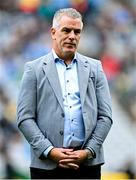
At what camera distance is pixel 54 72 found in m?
3.70

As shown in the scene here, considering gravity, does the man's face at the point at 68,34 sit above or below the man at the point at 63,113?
above

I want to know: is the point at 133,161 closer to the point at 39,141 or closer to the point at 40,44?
the point at 40,44

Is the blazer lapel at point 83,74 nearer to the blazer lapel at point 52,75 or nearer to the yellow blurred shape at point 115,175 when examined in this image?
the blazer lapel at point 52,75

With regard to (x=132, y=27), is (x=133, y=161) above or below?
below

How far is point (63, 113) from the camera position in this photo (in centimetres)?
361

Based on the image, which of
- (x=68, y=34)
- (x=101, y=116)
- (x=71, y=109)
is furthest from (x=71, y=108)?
(x=68, y=34)

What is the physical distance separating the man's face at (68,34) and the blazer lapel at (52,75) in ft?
0.33

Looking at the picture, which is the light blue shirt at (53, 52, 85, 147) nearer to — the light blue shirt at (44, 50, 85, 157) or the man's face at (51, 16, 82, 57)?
the light blue shirt at (44, 50, 85, 157)

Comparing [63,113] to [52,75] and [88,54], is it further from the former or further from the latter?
[88,54]

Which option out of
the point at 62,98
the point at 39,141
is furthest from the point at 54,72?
the point at 39,141

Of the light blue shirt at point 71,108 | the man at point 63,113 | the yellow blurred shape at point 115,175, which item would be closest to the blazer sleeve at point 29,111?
the man at point 63,113

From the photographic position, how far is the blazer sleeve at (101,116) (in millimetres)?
3656

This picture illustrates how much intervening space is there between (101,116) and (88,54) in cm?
267

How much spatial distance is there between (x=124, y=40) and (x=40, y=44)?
84 centimetres
